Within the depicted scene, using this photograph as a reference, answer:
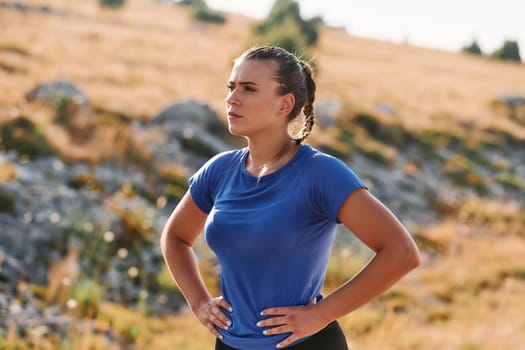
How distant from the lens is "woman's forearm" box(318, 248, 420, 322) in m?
2.15

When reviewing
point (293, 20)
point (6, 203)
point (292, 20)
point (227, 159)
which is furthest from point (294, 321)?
point (293, 20)

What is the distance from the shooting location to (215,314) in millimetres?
2512

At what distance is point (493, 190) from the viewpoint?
1614cm

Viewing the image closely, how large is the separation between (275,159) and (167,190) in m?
7.34

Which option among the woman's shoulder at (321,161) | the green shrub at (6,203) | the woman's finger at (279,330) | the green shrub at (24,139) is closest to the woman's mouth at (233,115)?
the woman's shoulder at (321,161)

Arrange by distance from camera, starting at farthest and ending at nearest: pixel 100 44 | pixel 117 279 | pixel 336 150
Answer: pixel 100 44 → pixel 336 150 → pixel 117 279

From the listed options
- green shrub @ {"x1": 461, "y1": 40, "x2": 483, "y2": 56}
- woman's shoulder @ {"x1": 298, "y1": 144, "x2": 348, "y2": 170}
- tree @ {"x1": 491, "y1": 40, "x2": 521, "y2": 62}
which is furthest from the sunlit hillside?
A: woman's shoulder @ {"x1": 298, "y1": 144, "x2": 348, "y2": 170}

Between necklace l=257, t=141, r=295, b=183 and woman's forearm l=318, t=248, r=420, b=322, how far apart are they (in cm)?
52

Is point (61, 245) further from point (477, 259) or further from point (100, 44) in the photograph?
point (100, 44)

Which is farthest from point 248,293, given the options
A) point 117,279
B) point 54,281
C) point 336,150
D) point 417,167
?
point 417,167

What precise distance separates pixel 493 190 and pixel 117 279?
11.9 m

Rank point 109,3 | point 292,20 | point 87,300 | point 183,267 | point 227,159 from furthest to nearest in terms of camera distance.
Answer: point 109,3 → point 292,20 → point 87,300 → point 183,267 → point 227,159

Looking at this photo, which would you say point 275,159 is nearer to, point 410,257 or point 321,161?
point 321,161

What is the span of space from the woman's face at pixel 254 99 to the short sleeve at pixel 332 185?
0.34 m
